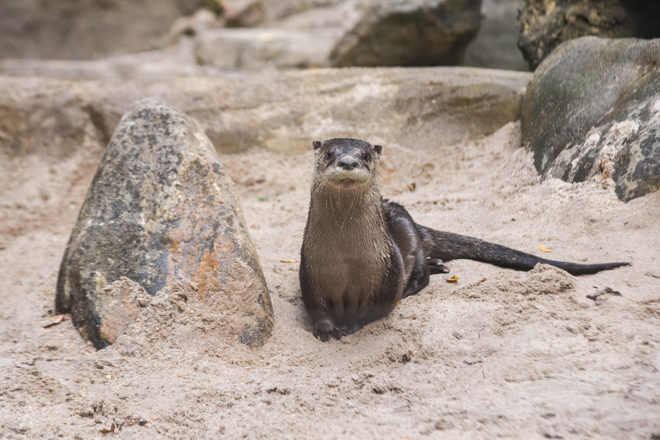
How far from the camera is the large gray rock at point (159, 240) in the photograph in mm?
2318

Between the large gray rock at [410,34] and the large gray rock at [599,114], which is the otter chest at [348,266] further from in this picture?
the large gray rock at [410,34]

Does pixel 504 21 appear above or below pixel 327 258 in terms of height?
above

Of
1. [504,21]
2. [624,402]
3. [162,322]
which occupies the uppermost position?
[504,21]

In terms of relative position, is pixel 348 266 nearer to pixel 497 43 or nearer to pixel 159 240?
pixel 159 240

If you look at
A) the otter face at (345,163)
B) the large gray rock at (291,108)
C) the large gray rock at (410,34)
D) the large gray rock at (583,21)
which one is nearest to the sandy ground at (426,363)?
the otter face at (345,163)

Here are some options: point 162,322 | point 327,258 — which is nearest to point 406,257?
point 327,258

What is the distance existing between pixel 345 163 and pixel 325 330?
75cm

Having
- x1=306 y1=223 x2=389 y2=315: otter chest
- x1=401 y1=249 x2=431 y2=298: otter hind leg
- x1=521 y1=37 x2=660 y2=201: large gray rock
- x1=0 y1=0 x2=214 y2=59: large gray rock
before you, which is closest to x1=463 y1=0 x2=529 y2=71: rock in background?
x1=521 y1=37 x2=660 y2=201: large gray rock

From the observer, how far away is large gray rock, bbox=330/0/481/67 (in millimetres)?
6244

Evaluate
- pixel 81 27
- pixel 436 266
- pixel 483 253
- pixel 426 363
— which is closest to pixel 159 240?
pixel 426 363

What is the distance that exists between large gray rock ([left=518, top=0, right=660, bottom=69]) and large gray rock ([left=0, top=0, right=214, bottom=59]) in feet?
24.0

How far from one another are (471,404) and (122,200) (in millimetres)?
1596

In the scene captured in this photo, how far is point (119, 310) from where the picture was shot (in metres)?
2.25

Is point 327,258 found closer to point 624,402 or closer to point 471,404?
point 471,404
